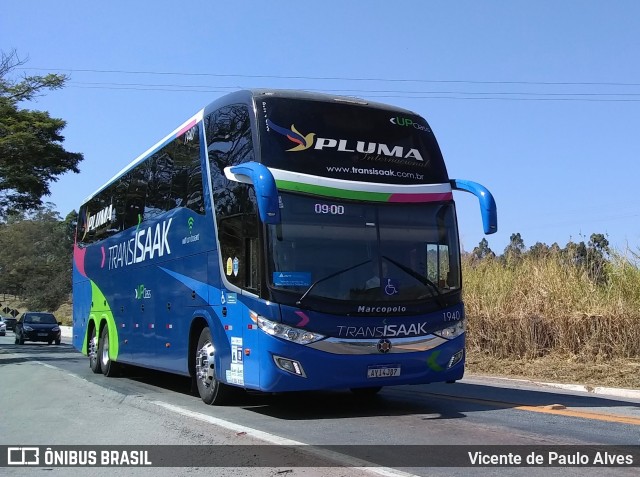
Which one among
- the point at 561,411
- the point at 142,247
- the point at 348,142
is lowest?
the point at 561,411

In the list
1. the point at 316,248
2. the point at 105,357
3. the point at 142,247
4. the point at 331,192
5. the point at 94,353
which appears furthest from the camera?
the point at 94,353

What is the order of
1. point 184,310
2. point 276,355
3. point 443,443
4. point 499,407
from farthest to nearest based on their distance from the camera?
point 184,310 → point 499,407 → point 276,355 → point 443,443

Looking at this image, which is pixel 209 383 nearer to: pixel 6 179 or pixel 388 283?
pixel 388 283

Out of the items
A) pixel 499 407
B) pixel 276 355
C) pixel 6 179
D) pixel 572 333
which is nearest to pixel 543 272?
pixel 572 333

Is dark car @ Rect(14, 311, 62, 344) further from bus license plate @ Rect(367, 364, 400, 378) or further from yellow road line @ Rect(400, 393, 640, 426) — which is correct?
bus license plate @ Rect(367, 364, 400, 378)

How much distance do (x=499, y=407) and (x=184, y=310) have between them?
481 cm

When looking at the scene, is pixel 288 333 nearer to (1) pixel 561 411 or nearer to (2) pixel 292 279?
(2) pixel 292 279

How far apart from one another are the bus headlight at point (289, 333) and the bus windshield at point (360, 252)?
351 millimetres

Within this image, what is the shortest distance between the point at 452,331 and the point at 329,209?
2246 millimetres

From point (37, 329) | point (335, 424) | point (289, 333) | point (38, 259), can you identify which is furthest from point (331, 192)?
point (38, 259)

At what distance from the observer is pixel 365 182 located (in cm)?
862

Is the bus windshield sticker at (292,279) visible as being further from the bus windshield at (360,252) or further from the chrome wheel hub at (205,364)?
the chrome wheel hub at (205,364)

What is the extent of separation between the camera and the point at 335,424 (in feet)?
27.0

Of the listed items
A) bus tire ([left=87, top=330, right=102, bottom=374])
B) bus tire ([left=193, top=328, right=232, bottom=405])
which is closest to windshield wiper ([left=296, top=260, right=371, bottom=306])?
bus tire ([left=193, top=328, right=232, bottom=405])
